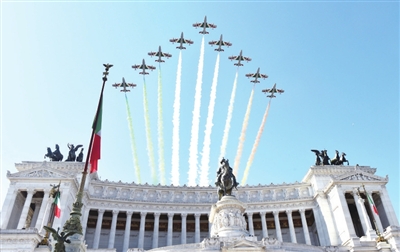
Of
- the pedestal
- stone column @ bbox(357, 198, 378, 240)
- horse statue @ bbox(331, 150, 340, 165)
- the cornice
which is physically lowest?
the pedestal

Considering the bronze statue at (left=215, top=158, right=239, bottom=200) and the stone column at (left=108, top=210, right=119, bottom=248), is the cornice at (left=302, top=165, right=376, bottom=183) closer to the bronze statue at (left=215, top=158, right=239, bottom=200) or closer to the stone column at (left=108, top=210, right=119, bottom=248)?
the bronze statue at (left=215, top=158, right=239, bottom=200)

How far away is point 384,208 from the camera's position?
2164 inches

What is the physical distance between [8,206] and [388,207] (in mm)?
57599

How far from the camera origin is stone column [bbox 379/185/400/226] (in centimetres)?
5274

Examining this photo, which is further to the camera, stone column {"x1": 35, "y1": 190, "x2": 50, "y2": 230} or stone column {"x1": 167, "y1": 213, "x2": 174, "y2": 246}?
stone column {"x1": 167, "y1": 213, "x2": 174, "y2": 246}

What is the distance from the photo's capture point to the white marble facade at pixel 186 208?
5272 cm

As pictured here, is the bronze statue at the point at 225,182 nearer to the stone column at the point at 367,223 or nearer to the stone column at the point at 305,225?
the stone column at the point at 367,223

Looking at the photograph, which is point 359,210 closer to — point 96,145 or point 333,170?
point 333,170

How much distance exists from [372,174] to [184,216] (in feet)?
109

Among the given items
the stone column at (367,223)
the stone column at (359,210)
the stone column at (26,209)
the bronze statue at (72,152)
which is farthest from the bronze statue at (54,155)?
the stone column at (359,210)

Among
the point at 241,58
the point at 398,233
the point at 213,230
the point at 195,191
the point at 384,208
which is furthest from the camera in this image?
the point at 241,58

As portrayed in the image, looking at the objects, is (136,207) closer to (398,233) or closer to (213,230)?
(213,230)

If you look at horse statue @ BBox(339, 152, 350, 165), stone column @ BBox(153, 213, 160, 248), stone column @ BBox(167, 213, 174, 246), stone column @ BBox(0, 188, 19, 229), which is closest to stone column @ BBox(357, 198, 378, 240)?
horse statue @ BBox(339, 152, 350, 165)

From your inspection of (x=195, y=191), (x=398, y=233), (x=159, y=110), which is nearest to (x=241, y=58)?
(x=159, y=110)
